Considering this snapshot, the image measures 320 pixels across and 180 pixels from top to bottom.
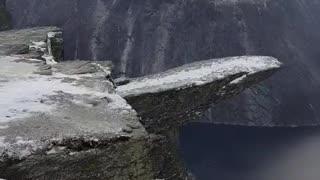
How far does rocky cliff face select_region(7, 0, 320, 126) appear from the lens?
42.9m

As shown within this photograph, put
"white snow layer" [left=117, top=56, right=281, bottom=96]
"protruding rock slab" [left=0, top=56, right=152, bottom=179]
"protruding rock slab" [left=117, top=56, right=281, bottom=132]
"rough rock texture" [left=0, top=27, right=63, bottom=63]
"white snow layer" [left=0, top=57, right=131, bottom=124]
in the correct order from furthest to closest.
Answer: "rough rock texture" [left=0, top=27, right=63, bottom=63] < "white snow layer" [left=117, top=56, right=281, bottom=96] < "protruding rock slab" [left=117, top=56, right=281, bottom=132] < "white snow layer" [left=0, top=57, right=131, bottom=124] < "protruding rock slab" [left=0, top=56, right=152, bottom=179]

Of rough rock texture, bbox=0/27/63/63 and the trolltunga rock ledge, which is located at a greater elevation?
rough rock texture, bbox=0/27/63/63

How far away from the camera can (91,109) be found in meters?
7.46

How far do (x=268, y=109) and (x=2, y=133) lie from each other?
3825 centimetres

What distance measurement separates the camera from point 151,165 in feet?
22.8

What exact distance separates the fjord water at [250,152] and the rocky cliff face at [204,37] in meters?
3.40

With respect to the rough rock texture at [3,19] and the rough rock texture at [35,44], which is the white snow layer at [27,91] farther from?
the rough rock texture at [3,19]

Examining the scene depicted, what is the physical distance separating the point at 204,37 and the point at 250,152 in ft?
48.9

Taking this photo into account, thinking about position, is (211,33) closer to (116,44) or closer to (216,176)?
(116,44)

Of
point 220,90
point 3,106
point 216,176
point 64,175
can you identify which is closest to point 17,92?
point 3,106

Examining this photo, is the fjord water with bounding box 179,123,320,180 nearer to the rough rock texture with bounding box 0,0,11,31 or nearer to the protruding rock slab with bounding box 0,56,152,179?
the rough rock texture with bounding box 0,0,11,31

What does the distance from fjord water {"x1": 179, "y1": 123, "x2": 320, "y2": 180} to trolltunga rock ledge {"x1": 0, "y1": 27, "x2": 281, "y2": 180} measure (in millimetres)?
16620

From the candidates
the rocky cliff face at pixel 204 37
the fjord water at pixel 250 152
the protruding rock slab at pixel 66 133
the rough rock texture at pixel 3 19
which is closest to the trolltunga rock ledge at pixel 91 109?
the protruding rock slab at pixel 66 133

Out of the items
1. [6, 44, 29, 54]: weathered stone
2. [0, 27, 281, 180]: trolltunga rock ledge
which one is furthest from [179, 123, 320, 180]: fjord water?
[6, 44, 29, 54]: weathered stone
